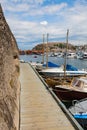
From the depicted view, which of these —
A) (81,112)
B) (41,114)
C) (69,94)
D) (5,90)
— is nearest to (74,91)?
(69,94)

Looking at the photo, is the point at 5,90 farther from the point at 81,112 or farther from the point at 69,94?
the point at 69,94

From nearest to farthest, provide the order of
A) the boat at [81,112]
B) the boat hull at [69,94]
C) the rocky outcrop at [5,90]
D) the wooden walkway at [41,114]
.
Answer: the rocky outcrop at [5,90] < the wooden walkway at [41,114] < the boat at [81,112] < the boat hull at [69,94]

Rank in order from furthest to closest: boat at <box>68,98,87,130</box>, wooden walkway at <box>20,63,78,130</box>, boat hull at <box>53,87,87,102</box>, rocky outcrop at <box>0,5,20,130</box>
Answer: boat hull at <box>53,87,87,102</box> < boat at <box>68,98,87,130</box> < wooden walkway at <box>20,63,78,130</box> < rocky outcrop at <box>0,5,20,130</box>

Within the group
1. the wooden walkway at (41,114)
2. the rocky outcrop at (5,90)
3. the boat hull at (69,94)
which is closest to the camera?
the rocky outcrop at (5,90)

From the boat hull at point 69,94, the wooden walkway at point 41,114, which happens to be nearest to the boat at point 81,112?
the wooden walkway at point 41,114

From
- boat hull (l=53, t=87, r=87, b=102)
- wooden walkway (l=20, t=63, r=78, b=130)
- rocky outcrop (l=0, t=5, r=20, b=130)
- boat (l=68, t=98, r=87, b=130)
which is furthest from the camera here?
boat hull (l=53, t=87, r=87, b=102)

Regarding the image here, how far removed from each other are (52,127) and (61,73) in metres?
28.1

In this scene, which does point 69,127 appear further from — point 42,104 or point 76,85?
point 76,85

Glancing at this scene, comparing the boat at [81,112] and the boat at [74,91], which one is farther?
the boat at [74,91]

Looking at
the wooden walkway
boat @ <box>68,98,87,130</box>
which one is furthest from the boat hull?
the wooden walkway

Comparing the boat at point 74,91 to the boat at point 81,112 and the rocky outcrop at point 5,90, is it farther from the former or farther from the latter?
the rocky outcrop at point 5,90

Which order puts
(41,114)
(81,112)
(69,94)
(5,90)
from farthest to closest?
(69,94)
(81,112)
(41,114)
(5,90)

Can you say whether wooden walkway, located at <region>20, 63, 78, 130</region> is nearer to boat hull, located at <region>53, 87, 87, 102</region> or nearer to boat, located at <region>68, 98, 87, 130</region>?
boat, located at <region>68, 98, 87, 130</region>

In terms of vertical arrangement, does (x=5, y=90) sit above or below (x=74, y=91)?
above
